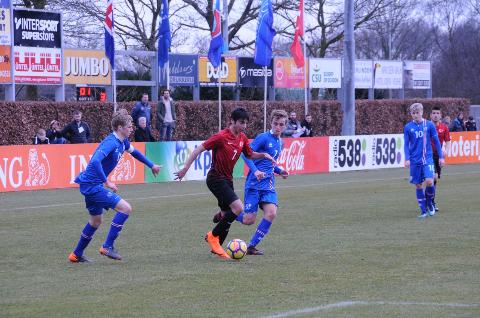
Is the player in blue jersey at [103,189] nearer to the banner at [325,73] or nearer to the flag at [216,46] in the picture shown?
the flag at [216,46]

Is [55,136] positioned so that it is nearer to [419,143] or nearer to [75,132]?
[75,132]

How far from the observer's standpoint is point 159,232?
14.5 m

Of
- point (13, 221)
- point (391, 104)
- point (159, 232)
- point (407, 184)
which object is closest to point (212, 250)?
point (159, 232)

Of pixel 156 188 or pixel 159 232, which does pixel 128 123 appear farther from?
pixel 156 188

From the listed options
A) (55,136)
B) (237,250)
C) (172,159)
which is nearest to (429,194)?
(237,250)

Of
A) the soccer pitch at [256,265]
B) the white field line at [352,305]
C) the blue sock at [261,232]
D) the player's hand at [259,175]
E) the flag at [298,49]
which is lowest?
the soccer pitch at [256,265]

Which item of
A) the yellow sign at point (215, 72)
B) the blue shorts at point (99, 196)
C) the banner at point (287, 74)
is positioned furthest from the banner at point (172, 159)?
the blue shorts at point (99, 196)

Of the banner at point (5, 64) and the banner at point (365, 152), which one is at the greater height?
the banner at point (5, 64)

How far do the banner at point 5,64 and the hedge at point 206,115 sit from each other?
987mm

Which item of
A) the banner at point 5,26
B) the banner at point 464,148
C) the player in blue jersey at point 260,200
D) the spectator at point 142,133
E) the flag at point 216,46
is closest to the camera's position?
the player in blue jersey at point 260,200

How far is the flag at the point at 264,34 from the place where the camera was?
29.3 m

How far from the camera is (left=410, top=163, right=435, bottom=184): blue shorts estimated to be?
16.8 metres

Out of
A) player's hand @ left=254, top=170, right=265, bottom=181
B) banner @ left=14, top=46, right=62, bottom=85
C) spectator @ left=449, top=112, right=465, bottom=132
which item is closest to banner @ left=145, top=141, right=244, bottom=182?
banner @ left=14, top=46, right=62, bottom=85

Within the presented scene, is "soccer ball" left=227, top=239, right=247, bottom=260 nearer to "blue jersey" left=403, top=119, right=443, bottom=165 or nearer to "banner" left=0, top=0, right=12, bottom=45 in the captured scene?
"blue jersey" left=403, top=119, right=443, bottom=165
